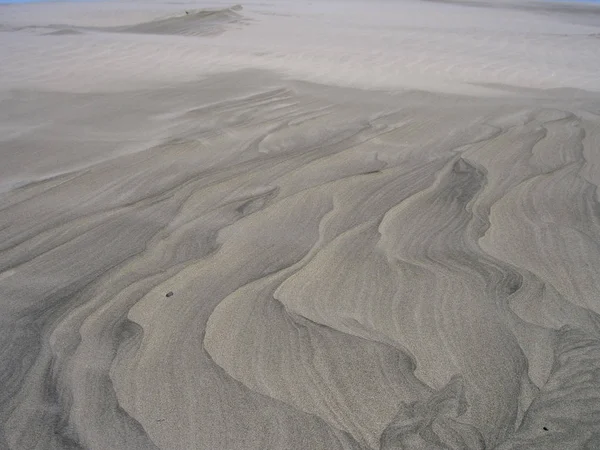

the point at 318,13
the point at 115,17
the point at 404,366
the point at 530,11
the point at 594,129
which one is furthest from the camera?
the point at 530,11

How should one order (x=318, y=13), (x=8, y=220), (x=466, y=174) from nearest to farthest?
(x=8, y=220), (x=466, y=174), (x=318, y=13)

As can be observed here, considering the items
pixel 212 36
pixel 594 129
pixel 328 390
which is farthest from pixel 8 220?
pixel 212 36

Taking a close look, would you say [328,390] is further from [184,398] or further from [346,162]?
[346,162]

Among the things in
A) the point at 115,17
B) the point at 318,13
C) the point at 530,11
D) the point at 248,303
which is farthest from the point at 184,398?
the point at 530,11

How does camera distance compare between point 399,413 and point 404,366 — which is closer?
point 399,413

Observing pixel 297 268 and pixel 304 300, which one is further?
pixel 297 268
